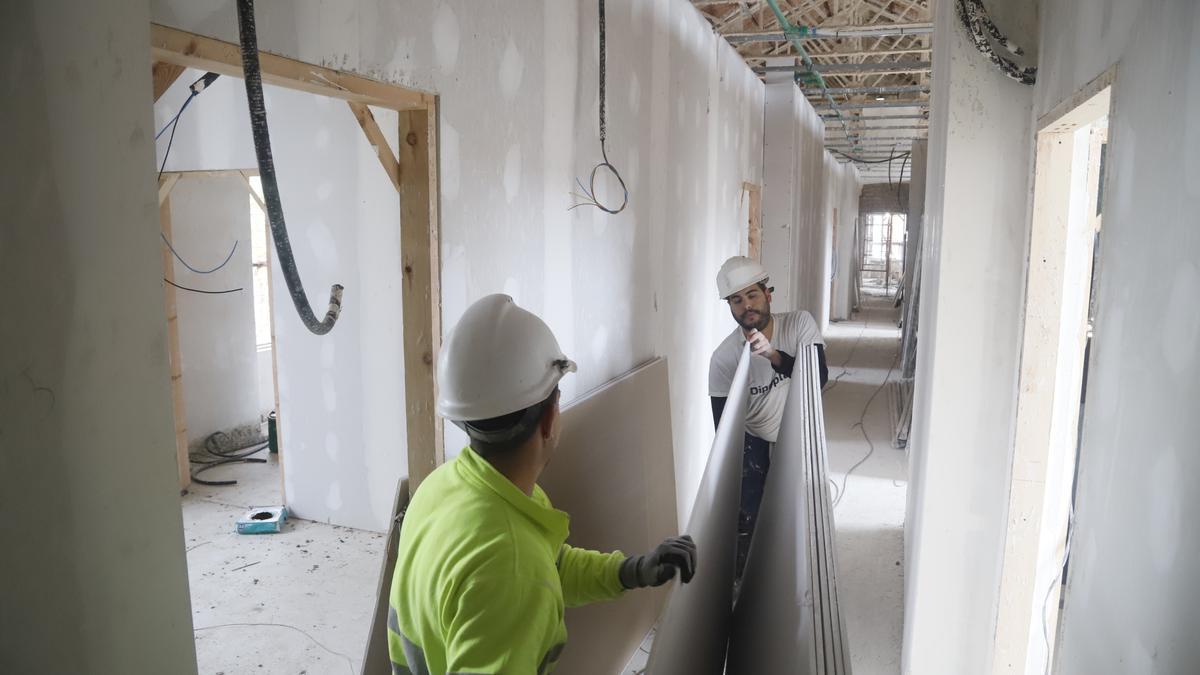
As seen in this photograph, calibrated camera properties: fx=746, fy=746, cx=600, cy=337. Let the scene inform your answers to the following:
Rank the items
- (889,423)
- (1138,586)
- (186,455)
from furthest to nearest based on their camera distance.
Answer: (889,423) < (186,455) < (1138,586)

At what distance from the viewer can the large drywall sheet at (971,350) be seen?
2.44 m

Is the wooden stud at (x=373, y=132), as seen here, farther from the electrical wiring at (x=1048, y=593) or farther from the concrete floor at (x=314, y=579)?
the electrical wiring at (x=1048, y=593)

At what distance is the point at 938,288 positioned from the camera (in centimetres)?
259

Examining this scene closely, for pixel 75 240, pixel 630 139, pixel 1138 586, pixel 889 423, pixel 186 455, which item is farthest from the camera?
pixel 889 423

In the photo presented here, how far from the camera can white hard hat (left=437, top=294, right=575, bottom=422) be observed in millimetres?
1423

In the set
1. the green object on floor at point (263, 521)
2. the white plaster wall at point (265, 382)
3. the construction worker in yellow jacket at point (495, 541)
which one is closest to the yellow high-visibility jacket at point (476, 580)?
the construction worker in yellow jacket at point (495, 541)

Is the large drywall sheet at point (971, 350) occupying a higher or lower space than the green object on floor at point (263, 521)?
higher

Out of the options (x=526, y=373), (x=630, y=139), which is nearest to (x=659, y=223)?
(x=630, y=139)

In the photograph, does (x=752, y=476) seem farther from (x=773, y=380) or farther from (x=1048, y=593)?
(x=1048, y=593)

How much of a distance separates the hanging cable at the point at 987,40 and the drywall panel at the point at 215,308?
17.9ft

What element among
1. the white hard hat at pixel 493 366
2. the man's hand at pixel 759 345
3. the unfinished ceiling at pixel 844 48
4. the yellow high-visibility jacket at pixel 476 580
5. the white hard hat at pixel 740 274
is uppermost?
the unfinished ceiling at pixel 844 48

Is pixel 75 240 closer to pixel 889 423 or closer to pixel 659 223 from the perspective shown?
pixel 659 223

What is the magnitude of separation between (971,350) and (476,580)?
6.73 feet

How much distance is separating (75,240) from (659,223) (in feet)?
11.1
